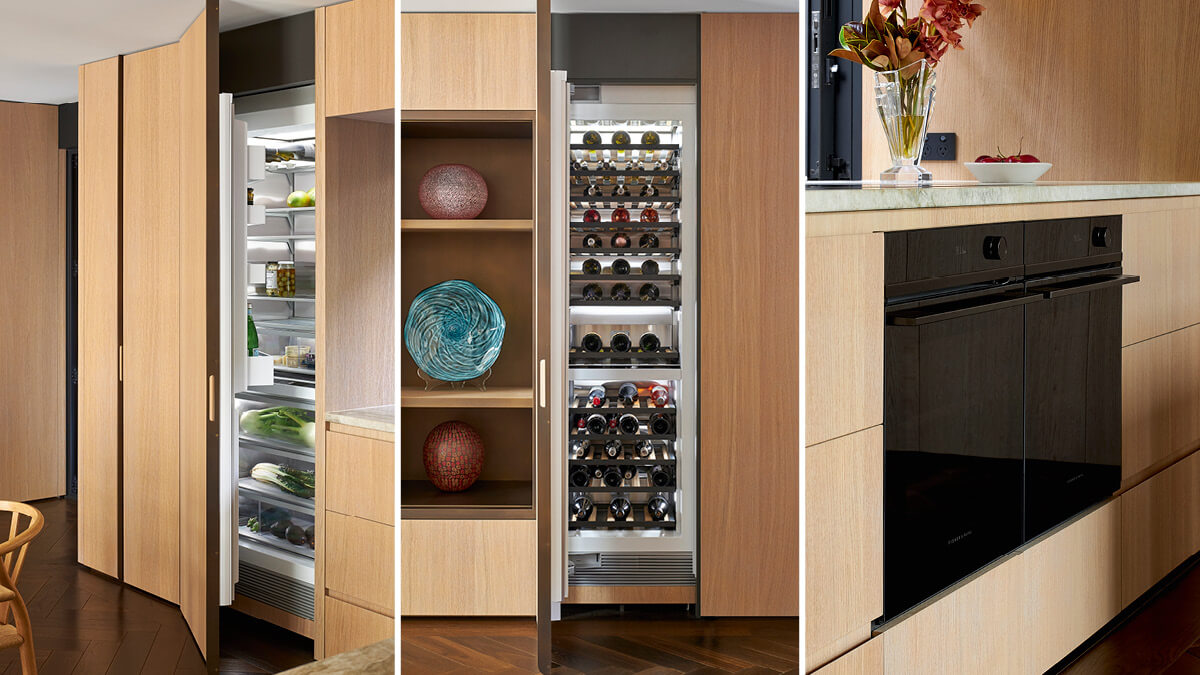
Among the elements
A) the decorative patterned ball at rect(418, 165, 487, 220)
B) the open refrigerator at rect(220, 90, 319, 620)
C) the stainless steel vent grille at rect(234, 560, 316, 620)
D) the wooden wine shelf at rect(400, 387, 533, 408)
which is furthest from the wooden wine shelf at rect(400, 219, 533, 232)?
the stainless steel vent grille at rect(234, 560, 316, 620)

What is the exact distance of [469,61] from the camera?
2.45 metres

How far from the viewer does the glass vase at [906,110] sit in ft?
7.77

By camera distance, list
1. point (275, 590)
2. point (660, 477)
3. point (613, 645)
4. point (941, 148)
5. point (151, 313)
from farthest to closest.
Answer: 1. point (941, 148)
2. point (660, 477)
3. point (613, 645)
4. point (275, 590)
5. point (151, 313)

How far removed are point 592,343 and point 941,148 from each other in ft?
6.33

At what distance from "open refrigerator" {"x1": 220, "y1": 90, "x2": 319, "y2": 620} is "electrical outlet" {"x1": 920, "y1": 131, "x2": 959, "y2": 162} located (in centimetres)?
290

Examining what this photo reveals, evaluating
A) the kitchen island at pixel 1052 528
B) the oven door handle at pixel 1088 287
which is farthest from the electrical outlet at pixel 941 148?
the oven door handle at pixel 1088 287

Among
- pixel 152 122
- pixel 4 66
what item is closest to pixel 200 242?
pixel 152 122

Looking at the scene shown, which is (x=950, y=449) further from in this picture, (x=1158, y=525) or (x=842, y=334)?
(x=1158, y=525)

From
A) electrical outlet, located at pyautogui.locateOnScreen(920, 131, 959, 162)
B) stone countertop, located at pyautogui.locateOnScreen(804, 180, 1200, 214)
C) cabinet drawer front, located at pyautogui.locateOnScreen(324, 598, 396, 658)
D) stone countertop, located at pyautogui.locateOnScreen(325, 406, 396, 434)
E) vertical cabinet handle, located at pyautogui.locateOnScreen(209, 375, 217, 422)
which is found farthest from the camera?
electrical outlet, located at pyautogui.locateOnScreen(920, 131, 959, 162)

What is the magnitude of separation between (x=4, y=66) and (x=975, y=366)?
1.95 metres

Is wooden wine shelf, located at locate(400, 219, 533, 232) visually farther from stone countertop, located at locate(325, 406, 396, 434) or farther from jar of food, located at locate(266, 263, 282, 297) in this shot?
stone countertop, located at locate(325, 406, 396, 434)

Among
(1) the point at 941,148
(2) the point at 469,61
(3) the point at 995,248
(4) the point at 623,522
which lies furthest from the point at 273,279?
(1) the point at 941,148

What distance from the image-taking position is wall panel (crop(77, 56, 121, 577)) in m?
1.70

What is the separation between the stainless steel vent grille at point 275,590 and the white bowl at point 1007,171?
2.19 m
